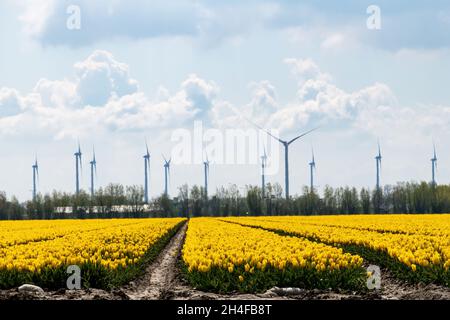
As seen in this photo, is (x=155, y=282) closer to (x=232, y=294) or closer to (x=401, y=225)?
(x=232, y=294)

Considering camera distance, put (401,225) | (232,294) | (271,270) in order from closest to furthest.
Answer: (232,294)
(271,270)
(401,225)

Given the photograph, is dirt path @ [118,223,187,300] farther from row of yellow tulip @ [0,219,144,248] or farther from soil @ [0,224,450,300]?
row of yellow tulip @ [0,219,144,248]

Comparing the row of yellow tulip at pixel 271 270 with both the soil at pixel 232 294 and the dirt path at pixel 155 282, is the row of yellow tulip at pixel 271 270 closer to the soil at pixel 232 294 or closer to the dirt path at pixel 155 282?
the soil at pixel 232 294

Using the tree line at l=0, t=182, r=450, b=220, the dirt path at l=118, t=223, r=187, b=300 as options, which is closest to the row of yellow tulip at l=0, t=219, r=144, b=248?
the dirt path at l=118, t=223, r=187, b=300

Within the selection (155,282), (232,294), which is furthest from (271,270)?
(155,282)

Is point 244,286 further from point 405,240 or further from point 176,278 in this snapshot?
point 405,240

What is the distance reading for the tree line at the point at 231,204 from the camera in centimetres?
13362

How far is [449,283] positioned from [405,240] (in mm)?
7895

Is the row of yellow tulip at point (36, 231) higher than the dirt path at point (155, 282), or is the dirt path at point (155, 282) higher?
the row of yellow tulip at point (36, 231)

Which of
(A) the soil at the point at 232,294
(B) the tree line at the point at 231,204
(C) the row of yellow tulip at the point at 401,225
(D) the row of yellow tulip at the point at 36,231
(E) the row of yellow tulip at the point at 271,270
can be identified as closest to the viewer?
(A) the soil at the point at 232,294

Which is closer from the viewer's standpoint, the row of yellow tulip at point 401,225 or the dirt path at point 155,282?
the dirt path at point 155,282

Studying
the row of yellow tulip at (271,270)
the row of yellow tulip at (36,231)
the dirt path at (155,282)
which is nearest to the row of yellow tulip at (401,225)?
the dirt path at (155,282)

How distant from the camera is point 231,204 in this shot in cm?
14712
